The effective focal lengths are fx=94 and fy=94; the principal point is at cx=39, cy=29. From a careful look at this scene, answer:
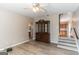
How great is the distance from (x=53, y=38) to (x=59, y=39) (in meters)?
0.21

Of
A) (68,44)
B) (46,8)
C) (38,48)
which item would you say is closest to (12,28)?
(38,48)

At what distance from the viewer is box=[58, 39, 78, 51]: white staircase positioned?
1871 mm

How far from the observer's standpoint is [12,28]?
191 centimetres

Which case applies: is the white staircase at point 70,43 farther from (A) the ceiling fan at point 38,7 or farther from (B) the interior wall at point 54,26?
(A) the ceiling fan at point 38,7

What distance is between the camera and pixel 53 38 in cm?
217

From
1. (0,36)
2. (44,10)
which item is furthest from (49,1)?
(0,36)

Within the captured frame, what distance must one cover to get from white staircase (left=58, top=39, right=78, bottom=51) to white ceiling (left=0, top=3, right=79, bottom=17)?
1.98 feet

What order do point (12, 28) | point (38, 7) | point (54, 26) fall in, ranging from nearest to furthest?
point (38, 7), point (12, 28), point (54, 26)

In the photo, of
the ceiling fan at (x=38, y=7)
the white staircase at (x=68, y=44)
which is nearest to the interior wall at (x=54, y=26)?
the white staircase at (x=68, y=44)

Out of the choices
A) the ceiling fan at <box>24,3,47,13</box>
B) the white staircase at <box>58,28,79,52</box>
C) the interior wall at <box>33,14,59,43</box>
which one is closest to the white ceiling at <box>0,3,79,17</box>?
the ceiling fan at <box>24,3,47,13</box>

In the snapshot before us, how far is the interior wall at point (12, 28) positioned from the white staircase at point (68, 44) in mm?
722

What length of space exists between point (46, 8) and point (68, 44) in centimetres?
87

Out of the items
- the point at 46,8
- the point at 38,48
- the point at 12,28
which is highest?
the point at 46,8

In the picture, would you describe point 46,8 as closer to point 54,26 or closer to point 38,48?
point 54,26
